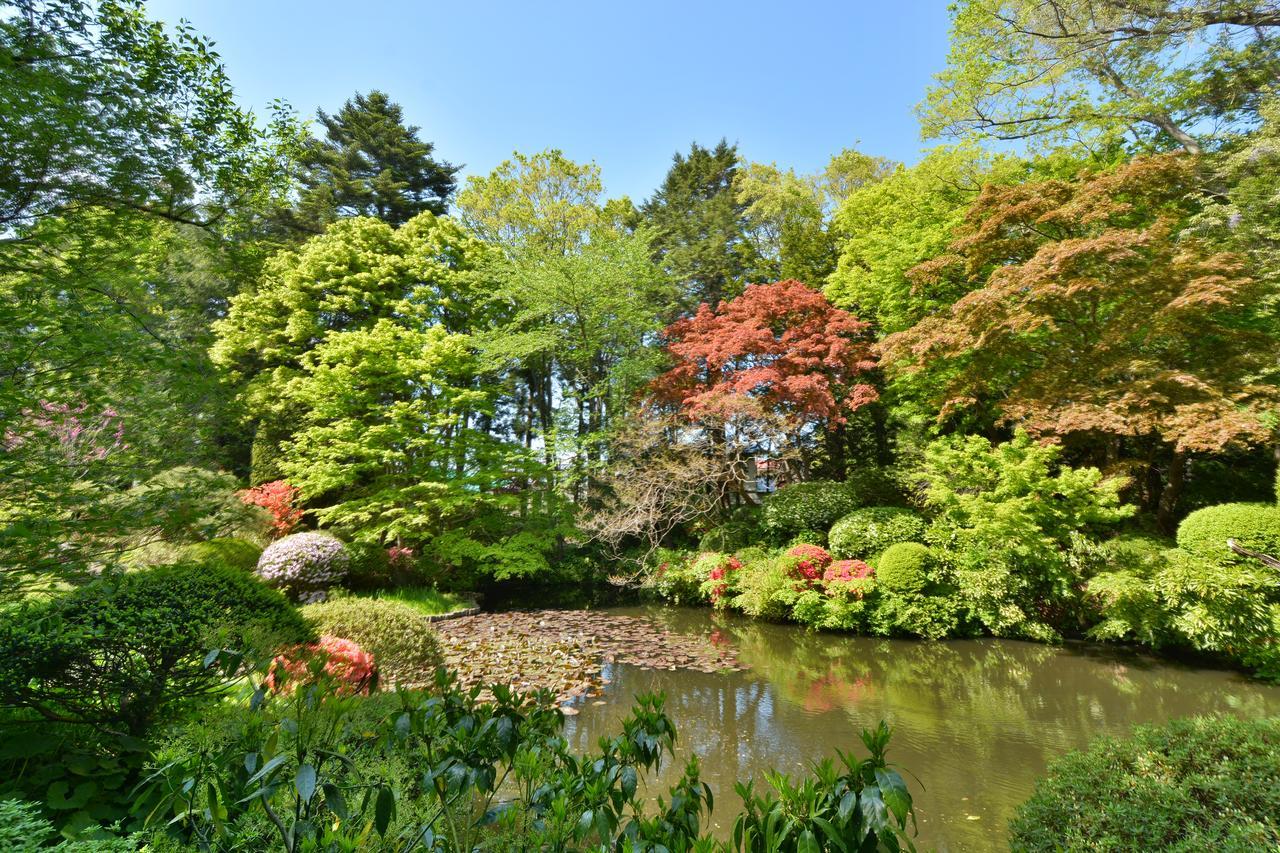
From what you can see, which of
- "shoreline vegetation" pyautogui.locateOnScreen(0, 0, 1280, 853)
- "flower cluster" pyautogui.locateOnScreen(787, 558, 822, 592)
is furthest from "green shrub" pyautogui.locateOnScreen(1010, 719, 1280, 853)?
"flower cluster" pyautogui.locateOnScreen(787, 558, 822, 592)

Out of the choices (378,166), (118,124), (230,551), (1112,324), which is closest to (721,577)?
(1112,324)

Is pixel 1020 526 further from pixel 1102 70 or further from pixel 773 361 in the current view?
pixel 1102 70

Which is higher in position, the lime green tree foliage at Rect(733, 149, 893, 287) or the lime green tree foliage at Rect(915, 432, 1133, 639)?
the lime green tree foliage at Rect(733, 149, 893, 287)

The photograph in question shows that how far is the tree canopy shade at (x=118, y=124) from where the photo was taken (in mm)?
2785

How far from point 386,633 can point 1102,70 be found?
1434 cm

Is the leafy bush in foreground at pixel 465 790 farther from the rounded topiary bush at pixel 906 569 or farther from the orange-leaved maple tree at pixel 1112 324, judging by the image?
the orange-leaved maple tree at pixel 1112 324

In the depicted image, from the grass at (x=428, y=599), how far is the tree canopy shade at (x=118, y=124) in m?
7.85

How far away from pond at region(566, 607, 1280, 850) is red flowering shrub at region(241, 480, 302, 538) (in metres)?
8.31

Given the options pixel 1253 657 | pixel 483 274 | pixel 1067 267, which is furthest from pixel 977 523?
pixel 483 274

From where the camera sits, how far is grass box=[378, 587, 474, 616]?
9844 millimetres

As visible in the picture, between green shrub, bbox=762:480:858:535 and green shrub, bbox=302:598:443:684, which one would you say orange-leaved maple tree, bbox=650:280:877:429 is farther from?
green shrub, bbox=302:598:443:684

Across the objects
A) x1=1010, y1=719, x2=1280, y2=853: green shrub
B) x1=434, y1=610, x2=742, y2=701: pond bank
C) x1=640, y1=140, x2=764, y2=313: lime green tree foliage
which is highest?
x1=640, y1=140, x2=764, y2=313: lime green tree foliage

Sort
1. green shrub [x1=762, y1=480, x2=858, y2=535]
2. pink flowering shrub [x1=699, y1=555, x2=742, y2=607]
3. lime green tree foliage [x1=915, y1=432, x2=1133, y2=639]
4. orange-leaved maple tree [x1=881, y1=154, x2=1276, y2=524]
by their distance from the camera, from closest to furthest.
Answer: orange-leaved maple tree [x1=881, y1=154, x2=1276, y2=524]
lime green tree foliage [x1=915, y1=432, x2=1133, y2=639]
pink flowering shrub [x1=699, y1=555, x2=742, y2=607]
green shrub [x1=762, y1=480, x2=858, y2=535]

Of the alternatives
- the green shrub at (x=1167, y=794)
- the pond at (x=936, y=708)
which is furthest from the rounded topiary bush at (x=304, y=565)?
the green shrub at (x=1167, y=794)
